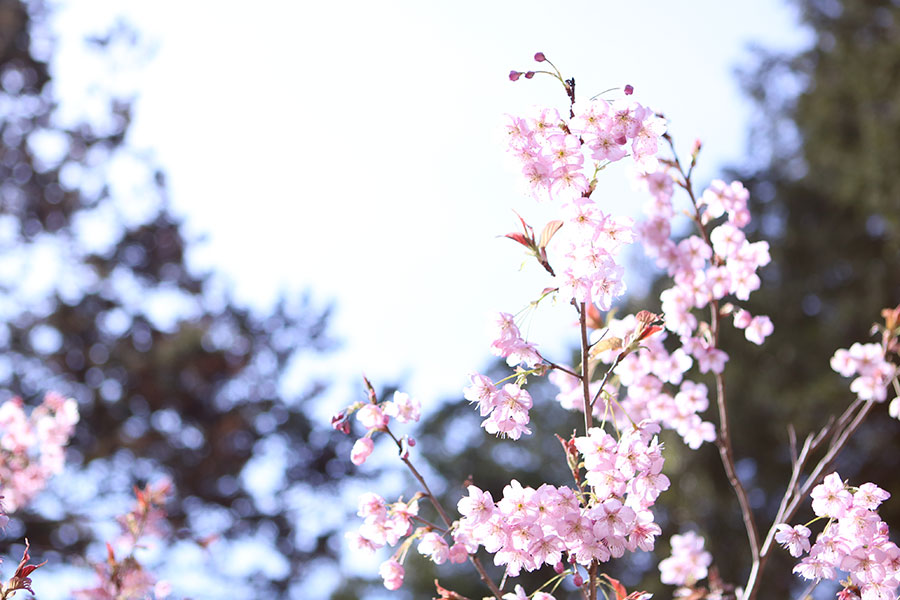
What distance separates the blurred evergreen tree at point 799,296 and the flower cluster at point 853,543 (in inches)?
260

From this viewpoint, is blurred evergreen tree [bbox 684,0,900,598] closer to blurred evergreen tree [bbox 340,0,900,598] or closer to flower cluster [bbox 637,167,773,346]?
blurred evergreen tree [bbox 340,0,900,598]

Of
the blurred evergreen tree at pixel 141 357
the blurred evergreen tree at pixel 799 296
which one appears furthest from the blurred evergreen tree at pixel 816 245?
the blurred evergreen tree at pixel 141 357

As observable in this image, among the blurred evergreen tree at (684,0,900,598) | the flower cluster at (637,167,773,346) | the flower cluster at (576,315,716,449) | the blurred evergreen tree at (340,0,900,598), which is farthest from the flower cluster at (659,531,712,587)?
the blurred evergreen tree at (684,0,900,598)

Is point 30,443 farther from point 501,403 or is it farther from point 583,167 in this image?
point 583,167

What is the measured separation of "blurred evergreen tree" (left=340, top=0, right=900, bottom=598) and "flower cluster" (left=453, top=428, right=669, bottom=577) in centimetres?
674

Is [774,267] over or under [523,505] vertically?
over

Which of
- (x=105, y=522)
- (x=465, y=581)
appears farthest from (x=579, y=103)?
(x=465, y=581)

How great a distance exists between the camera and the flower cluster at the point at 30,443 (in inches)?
95.5

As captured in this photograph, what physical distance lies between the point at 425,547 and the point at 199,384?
6.65 m

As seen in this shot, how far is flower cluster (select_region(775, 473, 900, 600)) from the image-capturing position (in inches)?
50.8

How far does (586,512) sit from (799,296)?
9.61 metres

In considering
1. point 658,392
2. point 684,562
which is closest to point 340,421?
point 658,392

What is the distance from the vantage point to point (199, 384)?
25.1 ft

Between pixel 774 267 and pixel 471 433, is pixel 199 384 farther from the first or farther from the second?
pixel 774 267
